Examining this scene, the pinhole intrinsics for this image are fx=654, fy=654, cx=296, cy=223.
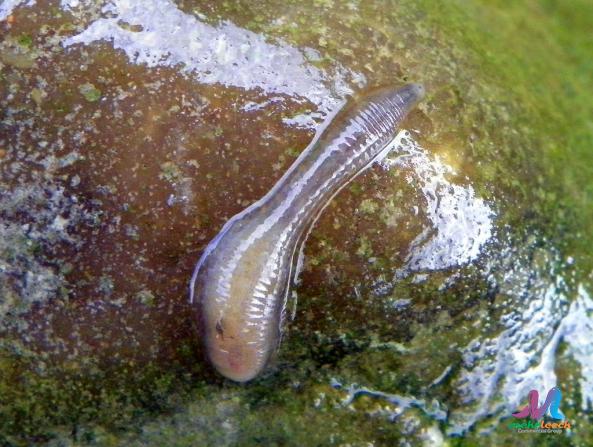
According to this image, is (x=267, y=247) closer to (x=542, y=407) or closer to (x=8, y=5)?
(x=8, y=5)

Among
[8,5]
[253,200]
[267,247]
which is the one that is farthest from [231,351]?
[8,5]

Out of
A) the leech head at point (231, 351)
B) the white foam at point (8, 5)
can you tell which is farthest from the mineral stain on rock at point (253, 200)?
the leech head at point (231, 351)

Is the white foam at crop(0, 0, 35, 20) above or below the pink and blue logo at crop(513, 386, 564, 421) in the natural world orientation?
above

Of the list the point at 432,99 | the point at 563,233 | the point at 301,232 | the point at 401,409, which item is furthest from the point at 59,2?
the point at 563,233

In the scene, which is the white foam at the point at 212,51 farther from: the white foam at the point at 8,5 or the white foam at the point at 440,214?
the white foam at the point at 440,214

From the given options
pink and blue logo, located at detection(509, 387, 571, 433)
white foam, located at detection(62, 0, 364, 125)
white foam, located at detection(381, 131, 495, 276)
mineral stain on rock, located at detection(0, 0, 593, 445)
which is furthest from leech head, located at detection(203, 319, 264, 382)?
pink and blue logo, located at detection(509, 387, 571, 433)

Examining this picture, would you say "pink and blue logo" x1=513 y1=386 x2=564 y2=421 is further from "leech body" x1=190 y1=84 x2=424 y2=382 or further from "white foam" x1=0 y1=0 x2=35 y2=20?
"white foam" x1=0 y1=0 x2=35 y2=20
